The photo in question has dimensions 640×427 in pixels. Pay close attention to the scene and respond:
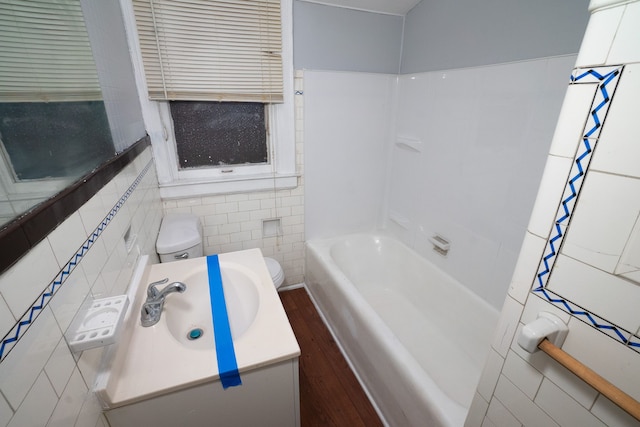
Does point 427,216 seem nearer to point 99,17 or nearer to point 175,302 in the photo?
point 175,302

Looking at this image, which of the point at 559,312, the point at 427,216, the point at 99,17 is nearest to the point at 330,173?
the point at 427,216

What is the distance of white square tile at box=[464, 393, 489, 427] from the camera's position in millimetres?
839

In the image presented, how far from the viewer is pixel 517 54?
4.33 feet

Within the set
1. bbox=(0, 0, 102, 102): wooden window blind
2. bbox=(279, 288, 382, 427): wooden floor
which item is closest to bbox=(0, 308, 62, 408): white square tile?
bbox=(0, 0, 102, 102): wooden window blind

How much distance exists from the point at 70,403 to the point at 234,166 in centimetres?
161

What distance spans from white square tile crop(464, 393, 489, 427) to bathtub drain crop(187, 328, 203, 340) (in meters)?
1.02

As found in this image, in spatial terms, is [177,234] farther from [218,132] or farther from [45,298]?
[45,298]

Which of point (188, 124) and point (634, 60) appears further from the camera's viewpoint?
point (188, 124)

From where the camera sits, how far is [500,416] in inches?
31.0

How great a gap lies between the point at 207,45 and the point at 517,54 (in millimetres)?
1652

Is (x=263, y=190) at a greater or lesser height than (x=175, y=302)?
greater

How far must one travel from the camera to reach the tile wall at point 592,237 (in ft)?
1.65

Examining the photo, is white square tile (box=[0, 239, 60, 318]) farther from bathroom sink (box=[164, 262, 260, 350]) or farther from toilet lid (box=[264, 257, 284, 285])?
toilet lid (box=[264, 257, 284, 285])

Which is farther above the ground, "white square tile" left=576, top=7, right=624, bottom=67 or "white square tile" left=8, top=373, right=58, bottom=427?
"white square tile" left=576, top=7, right=624, bottom=67
